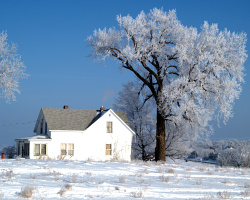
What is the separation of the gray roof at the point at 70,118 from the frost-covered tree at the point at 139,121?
293 centimetres

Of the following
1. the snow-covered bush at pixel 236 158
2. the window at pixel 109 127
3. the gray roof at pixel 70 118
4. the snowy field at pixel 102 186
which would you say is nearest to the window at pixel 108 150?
the window at pixel 109 127

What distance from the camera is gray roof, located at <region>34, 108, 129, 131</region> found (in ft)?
117

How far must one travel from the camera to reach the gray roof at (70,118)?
3562cm

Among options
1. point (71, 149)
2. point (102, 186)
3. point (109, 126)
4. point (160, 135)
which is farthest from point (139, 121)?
point (102, 186)

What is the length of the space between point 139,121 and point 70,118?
8.81 metres

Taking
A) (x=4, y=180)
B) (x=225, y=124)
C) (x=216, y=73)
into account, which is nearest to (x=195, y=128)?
(x=225, y=124)

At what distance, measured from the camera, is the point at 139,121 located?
41.0 meters

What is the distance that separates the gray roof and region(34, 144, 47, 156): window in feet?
6.64

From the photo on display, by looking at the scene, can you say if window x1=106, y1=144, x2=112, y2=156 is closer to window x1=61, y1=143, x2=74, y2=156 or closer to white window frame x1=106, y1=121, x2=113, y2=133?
white window frame x1=106, y1=121, x2=113, y2=133

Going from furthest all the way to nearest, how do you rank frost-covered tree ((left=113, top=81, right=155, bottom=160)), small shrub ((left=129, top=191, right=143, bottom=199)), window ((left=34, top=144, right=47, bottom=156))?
frost-covered tree ((left=113, top=81, right=155, bottom=160))
window ((left=34, top=144, right=47, bottom=156))
small shrub ((left=129, top=191, right=143, bottom=199))

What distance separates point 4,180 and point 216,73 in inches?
669

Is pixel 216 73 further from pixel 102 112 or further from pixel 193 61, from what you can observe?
pixel 102 112

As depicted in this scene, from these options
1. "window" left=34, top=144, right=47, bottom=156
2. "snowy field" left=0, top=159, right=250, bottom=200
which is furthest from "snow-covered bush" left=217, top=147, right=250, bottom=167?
"snowy field" left=0, top=159, right=250, bottom=200

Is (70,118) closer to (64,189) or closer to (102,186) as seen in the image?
(102,186)
